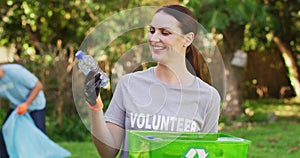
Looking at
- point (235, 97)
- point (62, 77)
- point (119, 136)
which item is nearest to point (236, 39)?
point (235, 97)

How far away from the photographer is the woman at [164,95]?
85.1 inches

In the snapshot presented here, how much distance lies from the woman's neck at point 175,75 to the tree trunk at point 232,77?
28.9 feet

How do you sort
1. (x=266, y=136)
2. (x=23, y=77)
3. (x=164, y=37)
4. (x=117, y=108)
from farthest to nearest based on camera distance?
(x=266, y=136) → (x=23, y=77) → (x=117, y=108) → (x=164, y=37)

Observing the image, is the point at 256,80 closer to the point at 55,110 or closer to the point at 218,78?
the point at 55,110

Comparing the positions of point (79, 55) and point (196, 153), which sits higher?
point (79, 55)

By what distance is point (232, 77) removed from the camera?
37.8 ft

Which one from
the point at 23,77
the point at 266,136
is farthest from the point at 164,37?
the point at 266,136

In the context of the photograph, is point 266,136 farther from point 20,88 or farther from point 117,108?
point 117,108

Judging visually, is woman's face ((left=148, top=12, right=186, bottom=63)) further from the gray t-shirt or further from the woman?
the gray t-shirt

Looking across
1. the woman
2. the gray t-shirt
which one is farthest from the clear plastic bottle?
the gray t-shirt

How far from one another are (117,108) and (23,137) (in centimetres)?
428

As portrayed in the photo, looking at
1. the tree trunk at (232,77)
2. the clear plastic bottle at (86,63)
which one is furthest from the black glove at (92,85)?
the tree trunk at (232,77)

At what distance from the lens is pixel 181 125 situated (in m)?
2.22

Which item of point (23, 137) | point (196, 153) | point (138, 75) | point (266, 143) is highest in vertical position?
point (138, 75)
